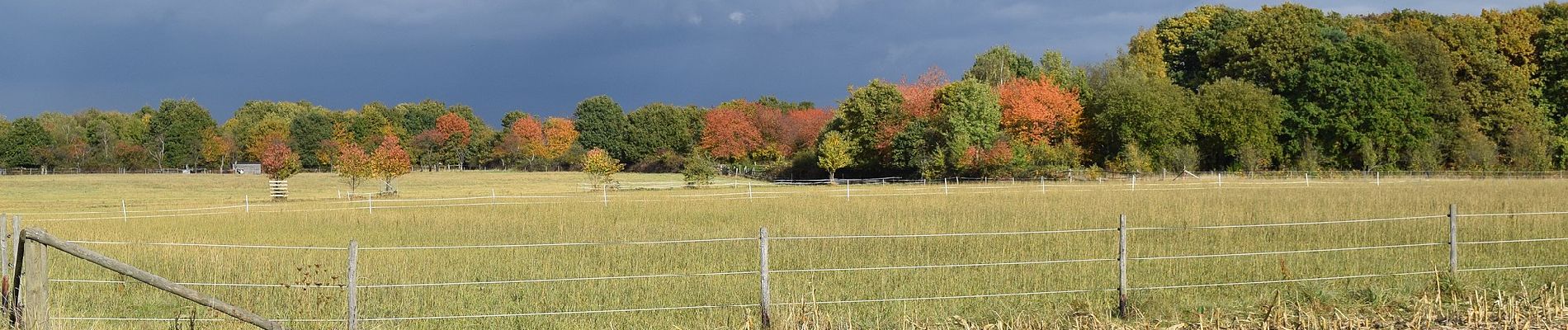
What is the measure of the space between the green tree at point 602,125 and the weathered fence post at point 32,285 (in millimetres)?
93712

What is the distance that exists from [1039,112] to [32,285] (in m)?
55.2

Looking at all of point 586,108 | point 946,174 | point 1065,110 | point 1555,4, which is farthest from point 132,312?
point 586,108

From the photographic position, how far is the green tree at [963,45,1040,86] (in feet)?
228

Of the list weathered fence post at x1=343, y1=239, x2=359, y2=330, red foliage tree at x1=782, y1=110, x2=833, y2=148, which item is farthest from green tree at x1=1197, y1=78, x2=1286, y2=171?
weathered fence post at x1=343, y1=239, x2=359, y2=330

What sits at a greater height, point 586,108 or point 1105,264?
point 586,108

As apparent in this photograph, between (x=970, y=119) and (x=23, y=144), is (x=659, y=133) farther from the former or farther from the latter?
(x=23, y=144)

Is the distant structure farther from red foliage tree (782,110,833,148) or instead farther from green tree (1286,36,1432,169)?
green tree (1286,36,1432,169)

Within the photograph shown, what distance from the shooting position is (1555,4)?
59375 millimetres

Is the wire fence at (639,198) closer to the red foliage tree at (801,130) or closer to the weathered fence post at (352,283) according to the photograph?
the weathered fence post at (352,283)

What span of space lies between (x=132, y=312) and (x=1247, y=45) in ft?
195

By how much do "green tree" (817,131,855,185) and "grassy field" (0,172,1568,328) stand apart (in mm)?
32526

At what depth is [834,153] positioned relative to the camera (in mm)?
62969

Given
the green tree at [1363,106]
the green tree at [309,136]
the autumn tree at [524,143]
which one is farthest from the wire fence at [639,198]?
the green tree at [309,136]

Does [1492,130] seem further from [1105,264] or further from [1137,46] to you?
[1105,264]
